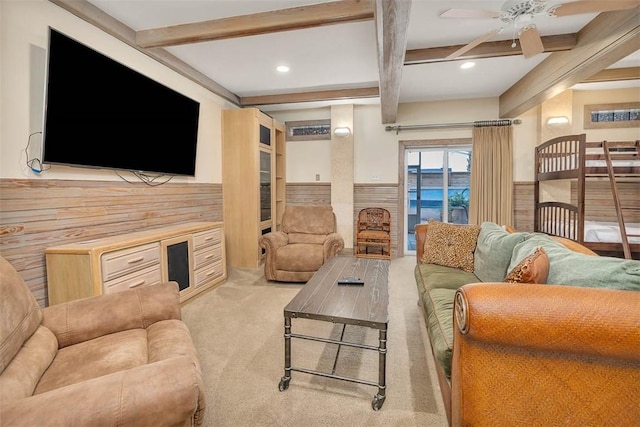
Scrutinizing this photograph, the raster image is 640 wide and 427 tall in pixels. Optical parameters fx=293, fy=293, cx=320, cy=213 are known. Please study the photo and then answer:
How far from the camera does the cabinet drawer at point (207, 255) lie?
3195 millimetres

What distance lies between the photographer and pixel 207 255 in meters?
3.37

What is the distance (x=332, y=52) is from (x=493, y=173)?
3124mm

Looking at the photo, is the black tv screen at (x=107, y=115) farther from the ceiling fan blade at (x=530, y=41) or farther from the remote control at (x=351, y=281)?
the ceiling fan blade at (x=530, y=41)

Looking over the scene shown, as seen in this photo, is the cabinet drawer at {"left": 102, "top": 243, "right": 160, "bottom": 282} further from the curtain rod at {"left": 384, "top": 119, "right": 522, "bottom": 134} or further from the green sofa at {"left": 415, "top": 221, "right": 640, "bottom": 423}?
the curtain rod at {"left": 384, "top": 119, "right": 522, "bottom": 134}

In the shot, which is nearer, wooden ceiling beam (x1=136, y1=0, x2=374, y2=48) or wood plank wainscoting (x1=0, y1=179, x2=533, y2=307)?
wood plank wainscoting (x1=0, y1=179, x2=533, y2=307)

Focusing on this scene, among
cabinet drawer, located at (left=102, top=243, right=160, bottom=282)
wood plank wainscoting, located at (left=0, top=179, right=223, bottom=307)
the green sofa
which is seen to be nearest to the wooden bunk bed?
the green sofa

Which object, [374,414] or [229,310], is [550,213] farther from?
[229,310]

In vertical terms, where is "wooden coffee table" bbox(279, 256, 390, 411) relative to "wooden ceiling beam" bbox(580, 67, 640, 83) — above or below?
below

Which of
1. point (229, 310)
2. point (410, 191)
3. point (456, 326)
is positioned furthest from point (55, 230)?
point (410, 191)

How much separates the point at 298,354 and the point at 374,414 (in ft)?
2.34

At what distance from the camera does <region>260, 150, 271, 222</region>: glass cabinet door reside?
460 centimetres

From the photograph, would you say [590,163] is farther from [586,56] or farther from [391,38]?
[391,38]

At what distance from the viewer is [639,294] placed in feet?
3.38

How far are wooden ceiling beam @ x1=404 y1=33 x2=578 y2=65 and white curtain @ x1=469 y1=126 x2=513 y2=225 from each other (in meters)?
1.71
